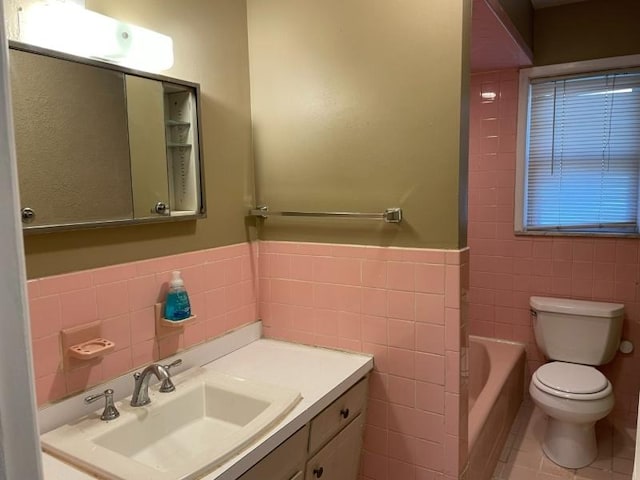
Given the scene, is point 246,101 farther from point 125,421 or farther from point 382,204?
point 125,421

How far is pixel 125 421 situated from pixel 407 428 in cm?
98

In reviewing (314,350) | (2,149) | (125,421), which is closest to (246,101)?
(314,350)

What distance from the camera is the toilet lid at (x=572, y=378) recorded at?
244 cm

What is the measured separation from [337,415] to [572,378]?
5.24ft

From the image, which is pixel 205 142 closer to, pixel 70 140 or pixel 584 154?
pixel 70 140

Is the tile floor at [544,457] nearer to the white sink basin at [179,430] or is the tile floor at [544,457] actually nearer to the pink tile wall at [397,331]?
the pink tile wall at [397,331]

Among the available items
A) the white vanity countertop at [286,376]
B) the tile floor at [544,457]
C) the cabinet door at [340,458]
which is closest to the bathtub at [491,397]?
the tile floor at [544,457]

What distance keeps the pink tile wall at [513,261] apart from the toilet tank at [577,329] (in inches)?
4.6

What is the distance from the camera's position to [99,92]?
1.38 meters

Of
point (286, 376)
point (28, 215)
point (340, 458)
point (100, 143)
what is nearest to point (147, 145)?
point (100, 143)

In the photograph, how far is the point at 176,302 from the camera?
5.24ft

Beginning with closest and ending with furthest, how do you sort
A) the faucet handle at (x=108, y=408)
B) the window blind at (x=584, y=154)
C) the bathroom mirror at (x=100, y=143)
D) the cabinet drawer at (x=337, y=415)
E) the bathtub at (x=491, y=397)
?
the bathroom mirror at (x=100, y=143) → the faucet handle at (x=108, y=408) → the cabinet drawer at (x=337, y=415) → the bathtub at (x=491, y=397) → the window blind at (x=584, y=154)

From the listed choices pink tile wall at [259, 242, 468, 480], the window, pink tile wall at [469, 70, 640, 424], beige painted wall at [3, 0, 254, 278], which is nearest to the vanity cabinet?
pink tile wall at [259, 242, 468, 480]

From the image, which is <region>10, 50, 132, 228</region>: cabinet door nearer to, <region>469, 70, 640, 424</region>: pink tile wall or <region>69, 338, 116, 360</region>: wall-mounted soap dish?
<region>69, 338, 116, 360</region>: wall-mounted soap dish
